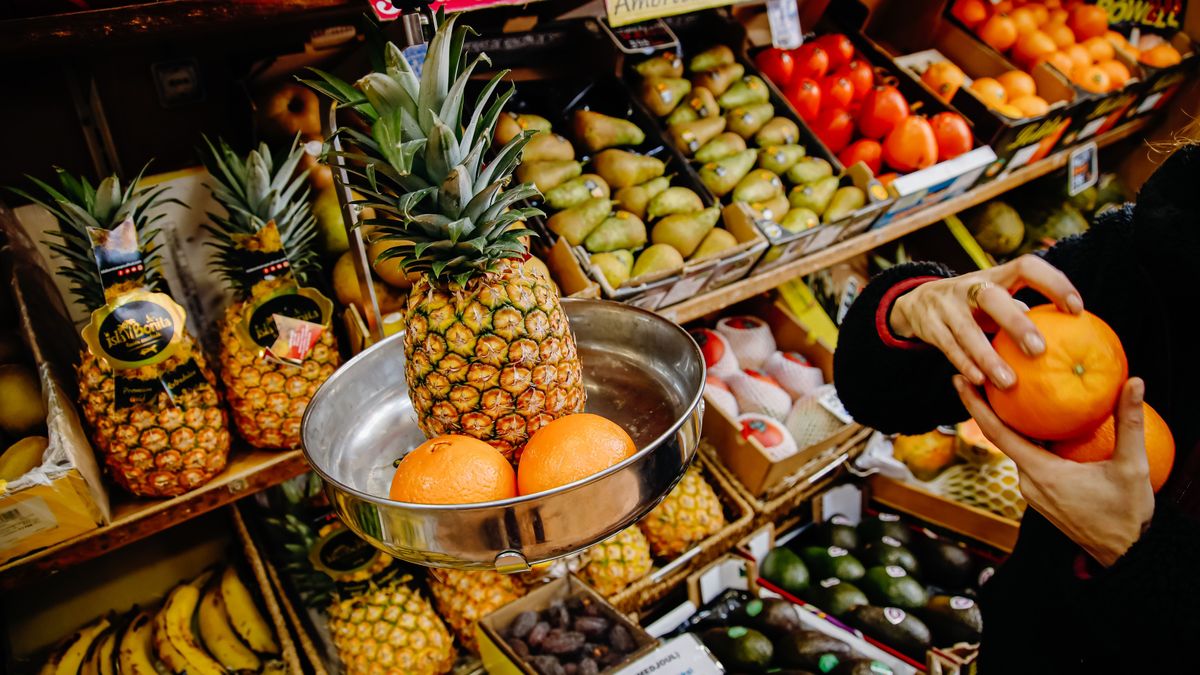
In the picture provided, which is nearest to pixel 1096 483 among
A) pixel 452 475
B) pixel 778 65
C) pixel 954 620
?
pixel 452 475

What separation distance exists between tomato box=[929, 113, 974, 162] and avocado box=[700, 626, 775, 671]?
2.10 meters

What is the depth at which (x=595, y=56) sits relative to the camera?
2623 millimetres

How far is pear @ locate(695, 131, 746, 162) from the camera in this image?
9.02 ft

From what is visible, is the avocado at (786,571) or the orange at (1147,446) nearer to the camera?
the orange at (1147,446)

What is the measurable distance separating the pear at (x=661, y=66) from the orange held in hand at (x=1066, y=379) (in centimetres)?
211

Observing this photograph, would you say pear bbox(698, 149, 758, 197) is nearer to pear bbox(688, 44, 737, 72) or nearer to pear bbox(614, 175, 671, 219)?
pear bbox(614, 175, 671, 219)

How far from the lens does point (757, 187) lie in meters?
2.70

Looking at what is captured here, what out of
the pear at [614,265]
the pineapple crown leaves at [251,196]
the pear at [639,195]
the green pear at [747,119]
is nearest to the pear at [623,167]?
the pear at [639,195]

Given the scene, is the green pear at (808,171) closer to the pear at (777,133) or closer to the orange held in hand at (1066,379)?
the pear at (777,133)

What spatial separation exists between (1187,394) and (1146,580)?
14.3 inches

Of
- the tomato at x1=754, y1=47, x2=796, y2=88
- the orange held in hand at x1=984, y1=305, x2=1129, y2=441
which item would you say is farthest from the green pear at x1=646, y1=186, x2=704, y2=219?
the orange held in hand at x1=984, y1=305, x2=1129, y2=441

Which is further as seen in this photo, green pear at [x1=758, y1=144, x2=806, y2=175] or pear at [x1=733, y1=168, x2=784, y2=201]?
green pear at [x1=758, y1=144, x2=806, y2=175]

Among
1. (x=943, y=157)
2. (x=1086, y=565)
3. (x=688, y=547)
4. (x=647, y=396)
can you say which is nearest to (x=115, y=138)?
(x=647, y=396)

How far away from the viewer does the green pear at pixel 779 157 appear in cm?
281
